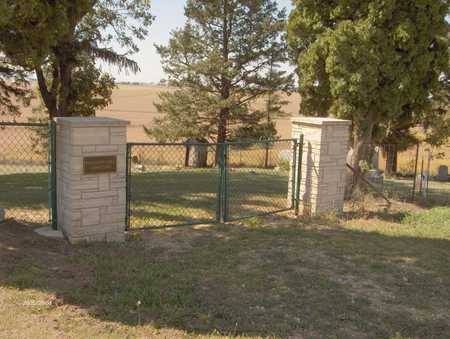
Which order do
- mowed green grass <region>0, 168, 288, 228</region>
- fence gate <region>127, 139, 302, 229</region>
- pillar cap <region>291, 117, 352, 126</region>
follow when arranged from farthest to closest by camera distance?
pillar cap <region>291, 117, 352, 126</region>
mowed green grass <region>0, 168, 288, 228</region>
fence gate <region>127, 139, 302, 229</region>

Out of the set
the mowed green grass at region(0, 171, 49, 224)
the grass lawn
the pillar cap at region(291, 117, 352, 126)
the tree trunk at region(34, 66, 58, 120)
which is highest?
the tree trunk at region(34, 66, 58, 120)

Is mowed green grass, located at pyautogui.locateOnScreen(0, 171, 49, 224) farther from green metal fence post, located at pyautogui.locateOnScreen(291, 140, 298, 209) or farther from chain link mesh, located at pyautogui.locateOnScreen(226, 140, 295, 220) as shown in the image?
green metal fence post, located at pyautogui.locateOnScreen(291, 140, 298, 209)

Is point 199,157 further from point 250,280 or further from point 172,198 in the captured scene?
point 250,280

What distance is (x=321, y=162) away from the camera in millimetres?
8734

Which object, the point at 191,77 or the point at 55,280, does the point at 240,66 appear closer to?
the point at 191,77

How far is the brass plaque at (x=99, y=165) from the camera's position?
6.14 metres

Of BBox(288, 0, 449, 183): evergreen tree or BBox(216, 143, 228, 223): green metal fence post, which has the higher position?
BBox(288, 0, 449, 183): evergreen tree

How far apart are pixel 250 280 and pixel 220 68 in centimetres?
1976

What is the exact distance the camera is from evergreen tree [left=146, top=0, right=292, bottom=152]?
957 inches

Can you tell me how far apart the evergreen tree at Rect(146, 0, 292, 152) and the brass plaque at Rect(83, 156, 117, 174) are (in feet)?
58.7

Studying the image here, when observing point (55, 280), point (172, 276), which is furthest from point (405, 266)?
point (55, 280)

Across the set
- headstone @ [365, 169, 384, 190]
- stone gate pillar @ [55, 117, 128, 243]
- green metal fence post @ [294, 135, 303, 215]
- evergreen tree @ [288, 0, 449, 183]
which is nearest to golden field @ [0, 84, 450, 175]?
stone gate pillar @ [55, 117, 128, 243]

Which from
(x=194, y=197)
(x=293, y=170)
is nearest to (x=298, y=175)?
(x=293, y=170)

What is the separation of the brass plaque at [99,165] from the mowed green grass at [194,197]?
160 centimetres
